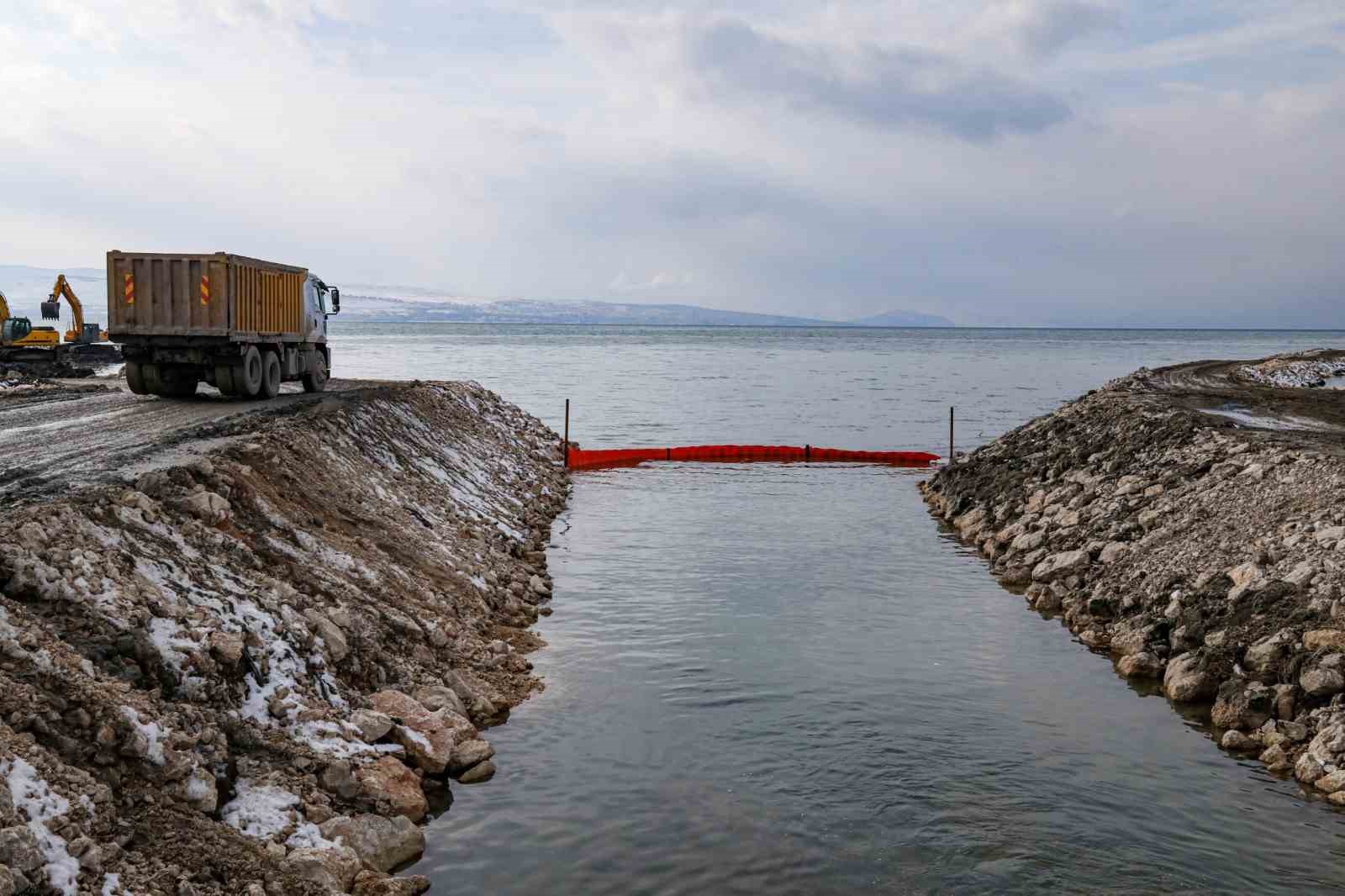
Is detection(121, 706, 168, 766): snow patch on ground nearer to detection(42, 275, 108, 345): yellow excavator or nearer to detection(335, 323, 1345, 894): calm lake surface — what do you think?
detection(335, 323, 1345, 894): calm lake surface

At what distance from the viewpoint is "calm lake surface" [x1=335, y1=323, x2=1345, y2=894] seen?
9125 mm

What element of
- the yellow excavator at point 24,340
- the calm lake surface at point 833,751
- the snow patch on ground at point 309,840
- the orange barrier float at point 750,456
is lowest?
the calm lake surface at point 833,751

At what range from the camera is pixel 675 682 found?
13547 millimetres

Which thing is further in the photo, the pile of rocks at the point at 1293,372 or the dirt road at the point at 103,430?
the pile of rocks at the point at 1293,372

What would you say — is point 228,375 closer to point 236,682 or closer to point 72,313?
point 236,682

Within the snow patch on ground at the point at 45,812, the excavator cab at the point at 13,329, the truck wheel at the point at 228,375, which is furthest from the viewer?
the excavator cab at the point at 13,329

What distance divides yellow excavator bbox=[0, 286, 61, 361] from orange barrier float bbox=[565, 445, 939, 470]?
24370mm

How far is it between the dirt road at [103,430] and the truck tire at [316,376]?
2.21 feet

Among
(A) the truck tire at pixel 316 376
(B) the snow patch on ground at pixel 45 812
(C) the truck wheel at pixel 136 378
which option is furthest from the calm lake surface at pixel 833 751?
(C) the truck wheel at pixel 136 378

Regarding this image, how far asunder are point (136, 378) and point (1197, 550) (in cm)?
2294

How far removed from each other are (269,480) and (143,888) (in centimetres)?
914

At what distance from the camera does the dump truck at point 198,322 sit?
25297mm

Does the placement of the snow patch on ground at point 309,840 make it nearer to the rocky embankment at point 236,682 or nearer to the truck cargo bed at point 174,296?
the rocky embankment at point 236,682

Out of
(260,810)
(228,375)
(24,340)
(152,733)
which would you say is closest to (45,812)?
(152,733)
